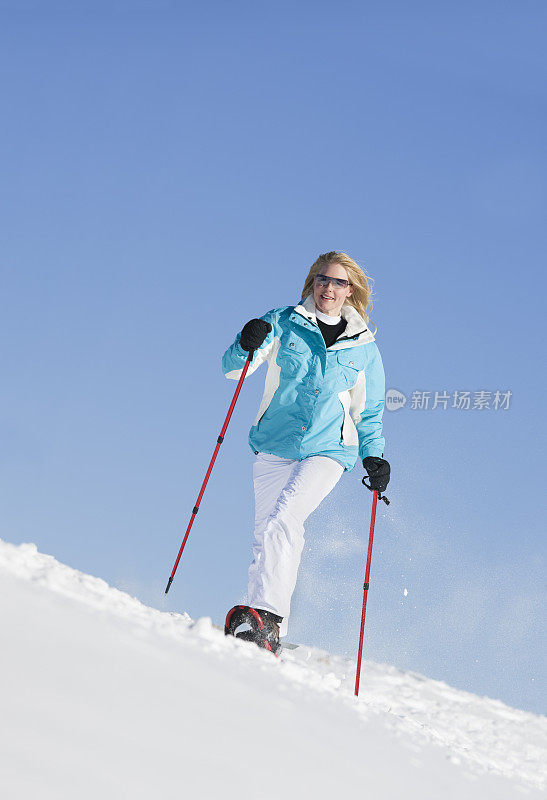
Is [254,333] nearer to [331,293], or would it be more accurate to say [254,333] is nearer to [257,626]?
[331,293]

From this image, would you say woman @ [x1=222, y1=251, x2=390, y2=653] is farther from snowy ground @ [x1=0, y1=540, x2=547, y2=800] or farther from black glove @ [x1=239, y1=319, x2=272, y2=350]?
snowy ground @ [x1=0, y1=540, x2=547, y2=800]

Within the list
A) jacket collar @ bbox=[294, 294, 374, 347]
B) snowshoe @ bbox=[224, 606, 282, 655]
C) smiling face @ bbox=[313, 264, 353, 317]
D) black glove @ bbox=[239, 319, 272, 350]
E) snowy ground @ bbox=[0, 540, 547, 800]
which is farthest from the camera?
smiling face @ bbox=[313, 264, 353, 317]

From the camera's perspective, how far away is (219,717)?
2.56 m

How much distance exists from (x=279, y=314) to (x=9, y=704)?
432 centimetres

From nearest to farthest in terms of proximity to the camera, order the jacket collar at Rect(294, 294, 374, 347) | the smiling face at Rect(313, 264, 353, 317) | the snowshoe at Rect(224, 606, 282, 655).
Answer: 1. the snowshoe at Rect(224, 606, 282, 655)
2. the jacket collar at Rect(294, 294, 374, 347)
3. the smiling face at Rect(313, 264, 353, 317)

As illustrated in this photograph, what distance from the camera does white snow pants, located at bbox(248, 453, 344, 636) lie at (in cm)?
519

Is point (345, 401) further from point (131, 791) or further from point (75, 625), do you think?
point (131, 791)

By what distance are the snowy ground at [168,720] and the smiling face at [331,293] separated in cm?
282

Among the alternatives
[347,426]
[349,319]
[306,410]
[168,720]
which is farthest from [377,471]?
[168,720]

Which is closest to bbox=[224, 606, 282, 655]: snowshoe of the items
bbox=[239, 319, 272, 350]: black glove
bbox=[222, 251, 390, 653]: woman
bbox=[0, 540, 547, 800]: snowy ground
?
bbox=[222, 251, 390, 653]: woman

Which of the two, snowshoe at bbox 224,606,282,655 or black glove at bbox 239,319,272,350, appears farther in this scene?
black glove at bbox 239,319,272,350

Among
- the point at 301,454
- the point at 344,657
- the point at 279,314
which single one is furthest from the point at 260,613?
the point at 344,657

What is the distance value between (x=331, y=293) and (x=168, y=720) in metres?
4.16

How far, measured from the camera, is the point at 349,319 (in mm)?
6152
